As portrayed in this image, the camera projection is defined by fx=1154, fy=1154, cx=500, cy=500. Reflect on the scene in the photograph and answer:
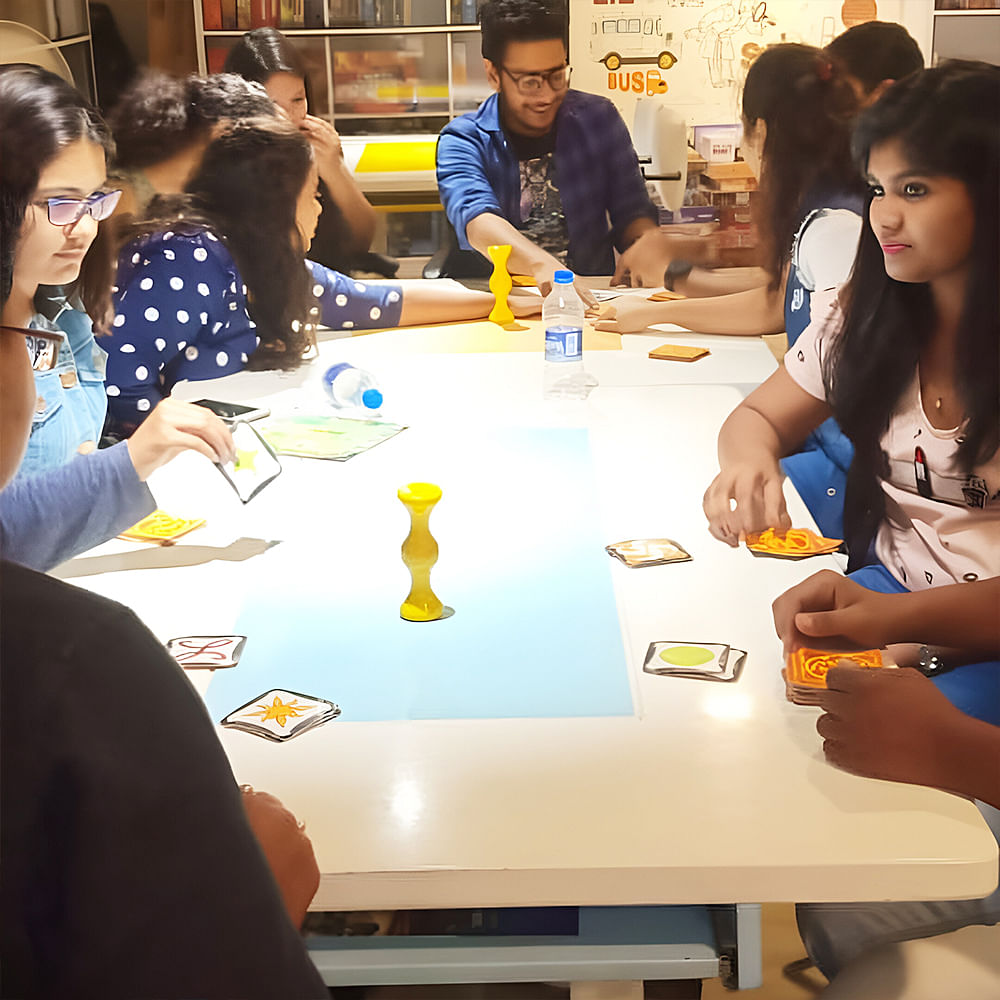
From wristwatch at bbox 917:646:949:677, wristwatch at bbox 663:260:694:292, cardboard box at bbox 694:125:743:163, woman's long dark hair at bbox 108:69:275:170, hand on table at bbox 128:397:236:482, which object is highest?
woman's long dark hair at bbox 108:69:275:170

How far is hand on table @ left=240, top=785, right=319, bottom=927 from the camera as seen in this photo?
1.07 meters

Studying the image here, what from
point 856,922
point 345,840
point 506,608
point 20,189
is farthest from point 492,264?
point 856,922

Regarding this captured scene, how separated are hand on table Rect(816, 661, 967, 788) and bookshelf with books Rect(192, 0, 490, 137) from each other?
2.80ft

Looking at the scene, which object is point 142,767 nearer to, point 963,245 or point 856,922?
point 856,922

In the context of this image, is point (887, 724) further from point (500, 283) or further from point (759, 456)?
point (500, 283)

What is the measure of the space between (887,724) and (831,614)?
18cm

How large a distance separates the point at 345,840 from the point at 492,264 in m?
0.81

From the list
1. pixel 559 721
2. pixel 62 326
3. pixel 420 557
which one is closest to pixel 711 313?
pixel 420 557

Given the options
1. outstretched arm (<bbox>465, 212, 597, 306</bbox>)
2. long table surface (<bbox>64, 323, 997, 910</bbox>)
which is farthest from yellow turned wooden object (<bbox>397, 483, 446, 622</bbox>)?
outstretched arm (<bbox>465, 212, 597, 306</bbox>)

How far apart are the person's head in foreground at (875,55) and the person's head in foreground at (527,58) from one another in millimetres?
325

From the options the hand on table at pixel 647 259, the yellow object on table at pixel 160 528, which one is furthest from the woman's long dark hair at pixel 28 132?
the hand on table at pixel 647 259

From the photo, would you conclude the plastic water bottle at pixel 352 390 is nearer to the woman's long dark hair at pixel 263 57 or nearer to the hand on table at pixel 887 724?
the woman's long dark hair at pixel 263 57

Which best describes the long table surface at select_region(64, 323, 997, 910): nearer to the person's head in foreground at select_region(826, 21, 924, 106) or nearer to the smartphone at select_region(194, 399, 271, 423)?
the smartphone at select_region(194, 399, 271, 423)

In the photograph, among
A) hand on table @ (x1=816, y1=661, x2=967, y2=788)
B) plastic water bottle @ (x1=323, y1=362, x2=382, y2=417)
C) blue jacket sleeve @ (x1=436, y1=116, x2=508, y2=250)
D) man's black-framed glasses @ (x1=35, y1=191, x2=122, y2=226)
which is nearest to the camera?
hand on table @ (x1=816, y1=661, x2=967, y2=788)
